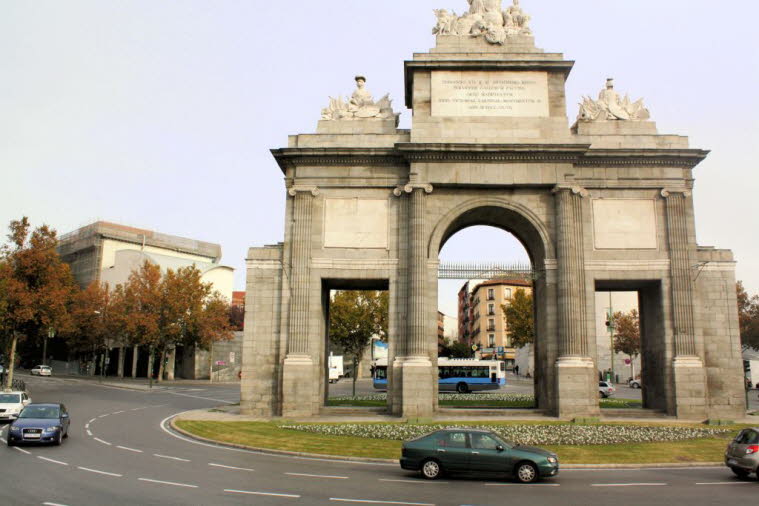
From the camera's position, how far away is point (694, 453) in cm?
2219

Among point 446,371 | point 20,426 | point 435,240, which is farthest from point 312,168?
point 446,371

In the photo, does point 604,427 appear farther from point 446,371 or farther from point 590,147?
point 446,371

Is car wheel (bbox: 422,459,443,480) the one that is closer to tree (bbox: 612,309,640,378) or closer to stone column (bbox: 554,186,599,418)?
stone column (bbox: 554,186,599,418)

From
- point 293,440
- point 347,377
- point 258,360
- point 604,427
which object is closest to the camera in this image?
point 293,440

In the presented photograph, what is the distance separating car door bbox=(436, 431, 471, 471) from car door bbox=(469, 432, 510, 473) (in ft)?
0.57

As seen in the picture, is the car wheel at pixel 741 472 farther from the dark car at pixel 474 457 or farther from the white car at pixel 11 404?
the white car at pixel 11 404

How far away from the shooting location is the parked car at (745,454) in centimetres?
1745

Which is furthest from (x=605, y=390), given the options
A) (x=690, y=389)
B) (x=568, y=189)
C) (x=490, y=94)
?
(x=490, y=94)

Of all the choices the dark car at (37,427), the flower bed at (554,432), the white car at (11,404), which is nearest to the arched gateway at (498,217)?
the flower bed at (554,432)

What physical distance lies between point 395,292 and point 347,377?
217ft

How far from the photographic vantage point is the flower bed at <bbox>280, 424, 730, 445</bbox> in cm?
2394

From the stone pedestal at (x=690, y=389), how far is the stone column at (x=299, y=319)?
18.6 m

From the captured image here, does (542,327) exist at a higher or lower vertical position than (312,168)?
lower

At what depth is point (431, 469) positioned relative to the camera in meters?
17.6
